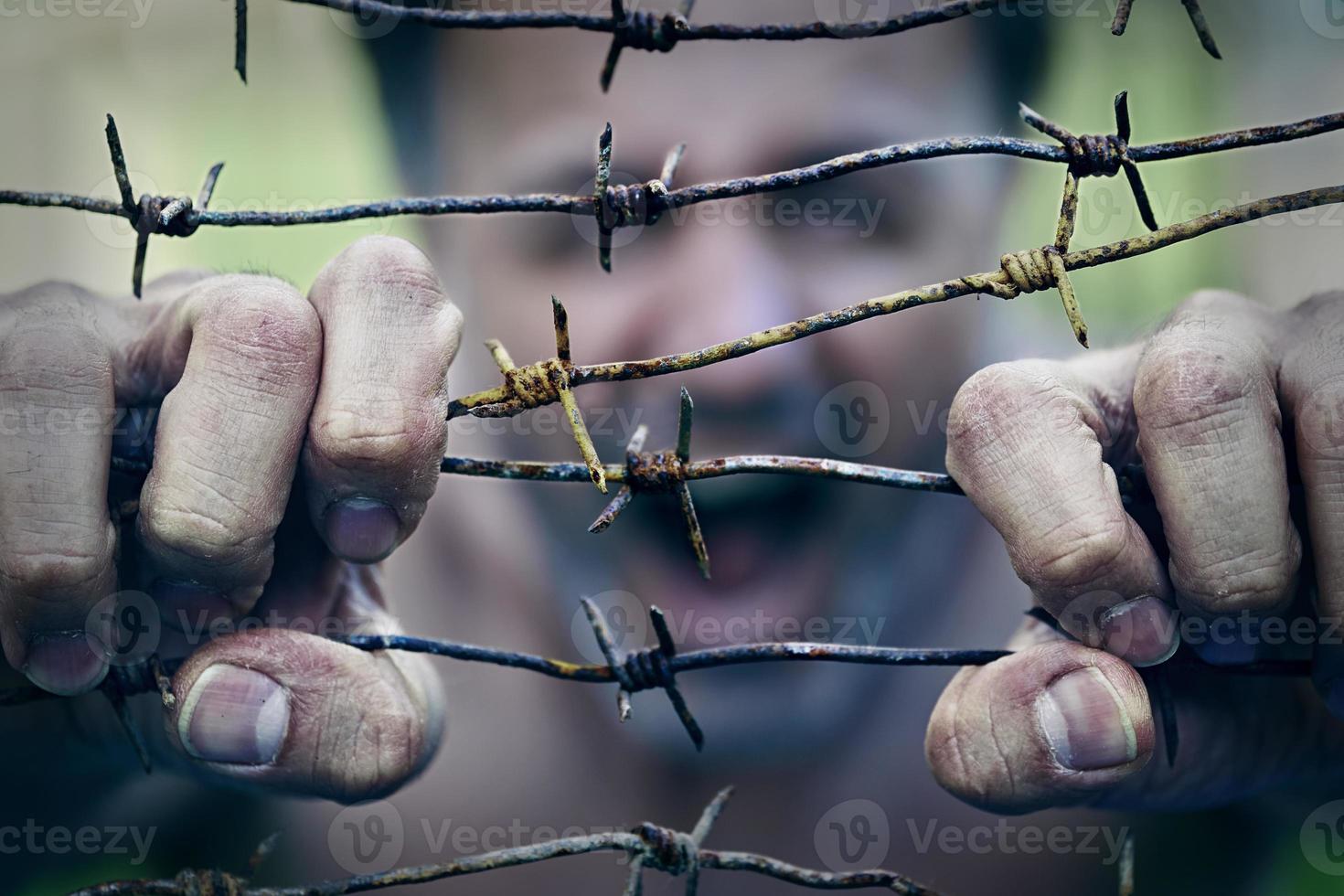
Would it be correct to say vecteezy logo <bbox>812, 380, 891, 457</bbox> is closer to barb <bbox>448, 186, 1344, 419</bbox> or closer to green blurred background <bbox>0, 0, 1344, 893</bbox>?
green blurred background <bbox>0, 0, 1344, 893</bbox>

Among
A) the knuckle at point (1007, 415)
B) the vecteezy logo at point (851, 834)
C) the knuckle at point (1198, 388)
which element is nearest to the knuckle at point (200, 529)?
the knuckle at point (1007, 415)

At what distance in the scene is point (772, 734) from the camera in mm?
1551

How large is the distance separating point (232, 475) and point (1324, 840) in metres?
1.10

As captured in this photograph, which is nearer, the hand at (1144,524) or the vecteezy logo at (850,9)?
the hand at (1144,524)

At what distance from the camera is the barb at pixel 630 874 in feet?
1.94

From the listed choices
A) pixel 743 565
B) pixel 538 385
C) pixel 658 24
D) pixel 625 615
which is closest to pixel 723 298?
pixel 743 565

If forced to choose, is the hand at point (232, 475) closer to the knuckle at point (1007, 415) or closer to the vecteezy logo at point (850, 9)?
the knuckle at point (1007, 415)

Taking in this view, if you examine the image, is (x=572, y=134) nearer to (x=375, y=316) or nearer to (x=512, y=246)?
(x=512, y=246)

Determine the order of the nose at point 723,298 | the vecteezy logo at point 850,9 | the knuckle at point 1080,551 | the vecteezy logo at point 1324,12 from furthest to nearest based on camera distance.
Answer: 1. the nose at point 723,298
2. the vecteezy logo at point 850,9
3. the vecteezy logo at point 1324,12
4. the knuckle at point 1080,551

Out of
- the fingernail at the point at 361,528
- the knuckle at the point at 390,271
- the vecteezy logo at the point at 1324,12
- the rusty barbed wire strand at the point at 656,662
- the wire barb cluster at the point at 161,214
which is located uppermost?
the vecteezy logo at the point at 1324,12

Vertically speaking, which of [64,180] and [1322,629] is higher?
[64,180]

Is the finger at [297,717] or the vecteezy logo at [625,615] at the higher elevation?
the finger at [297,717]

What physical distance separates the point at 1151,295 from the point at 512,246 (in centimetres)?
105

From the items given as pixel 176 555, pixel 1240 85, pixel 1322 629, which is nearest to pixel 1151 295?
pixel 1240 85
